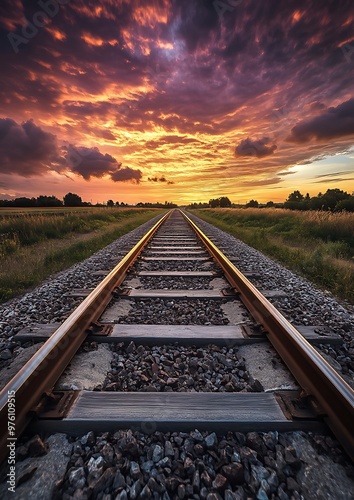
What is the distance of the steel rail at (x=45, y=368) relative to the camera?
1467mm

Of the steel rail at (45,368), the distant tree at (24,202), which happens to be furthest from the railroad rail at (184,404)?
the distant tree at (24,202)

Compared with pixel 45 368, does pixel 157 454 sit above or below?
below

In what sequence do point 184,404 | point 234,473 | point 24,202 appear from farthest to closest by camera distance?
point 24,202 < point 184,404 < point 234,473

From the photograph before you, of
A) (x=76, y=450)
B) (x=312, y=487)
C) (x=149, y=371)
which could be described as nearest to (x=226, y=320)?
(x=149, y=371)

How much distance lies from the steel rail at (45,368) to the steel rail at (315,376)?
1.73m

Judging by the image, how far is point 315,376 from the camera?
1.79 metres

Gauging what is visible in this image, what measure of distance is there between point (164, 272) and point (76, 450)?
10.9ft

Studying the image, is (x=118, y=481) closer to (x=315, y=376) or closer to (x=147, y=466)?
(x=147, y=466)

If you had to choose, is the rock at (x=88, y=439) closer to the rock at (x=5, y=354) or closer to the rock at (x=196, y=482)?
the rock at (x=196, y=482)

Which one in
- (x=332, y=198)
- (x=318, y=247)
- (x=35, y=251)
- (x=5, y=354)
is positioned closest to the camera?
(x=5, y=354)

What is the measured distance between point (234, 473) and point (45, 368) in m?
1.37

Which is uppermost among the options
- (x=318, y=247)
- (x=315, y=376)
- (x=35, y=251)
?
(x=315, y=376)

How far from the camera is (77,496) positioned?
3.77 feet

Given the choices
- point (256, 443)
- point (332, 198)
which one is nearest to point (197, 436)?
point (256, 443)
